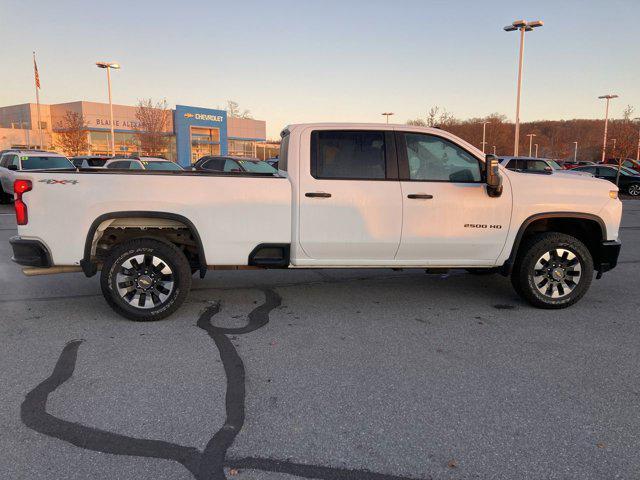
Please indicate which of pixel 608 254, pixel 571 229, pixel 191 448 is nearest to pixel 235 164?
pixel 571 229

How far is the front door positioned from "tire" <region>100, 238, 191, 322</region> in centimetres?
235

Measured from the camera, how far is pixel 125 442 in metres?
2.88

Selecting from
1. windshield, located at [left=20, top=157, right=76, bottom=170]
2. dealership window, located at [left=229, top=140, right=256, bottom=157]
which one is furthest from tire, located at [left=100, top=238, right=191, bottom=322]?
dealership window, located at [left=229, top=140, right=256, bottom=157]

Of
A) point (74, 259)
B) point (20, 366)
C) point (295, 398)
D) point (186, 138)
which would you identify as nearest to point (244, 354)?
point (295, 398)

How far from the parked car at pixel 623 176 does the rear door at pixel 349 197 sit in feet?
78.4

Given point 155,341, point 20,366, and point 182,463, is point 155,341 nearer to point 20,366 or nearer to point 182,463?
point 20,366

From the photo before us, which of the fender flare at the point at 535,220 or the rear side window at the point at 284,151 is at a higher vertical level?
the rear side window at the point at 284,151

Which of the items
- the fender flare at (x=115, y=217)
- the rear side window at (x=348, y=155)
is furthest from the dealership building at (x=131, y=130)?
the rear side window at (x=348, y=155)

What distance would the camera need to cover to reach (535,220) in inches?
214

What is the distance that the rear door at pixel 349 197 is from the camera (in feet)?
16.7

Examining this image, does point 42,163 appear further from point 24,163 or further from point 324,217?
point 324,217

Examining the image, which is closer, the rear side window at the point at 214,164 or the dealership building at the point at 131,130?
the rear side window at the point at 214,164

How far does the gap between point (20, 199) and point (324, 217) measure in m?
2.98

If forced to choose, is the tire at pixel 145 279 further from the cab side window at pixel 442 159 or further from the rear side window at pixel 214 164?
the rear side window at pixel 214 164
